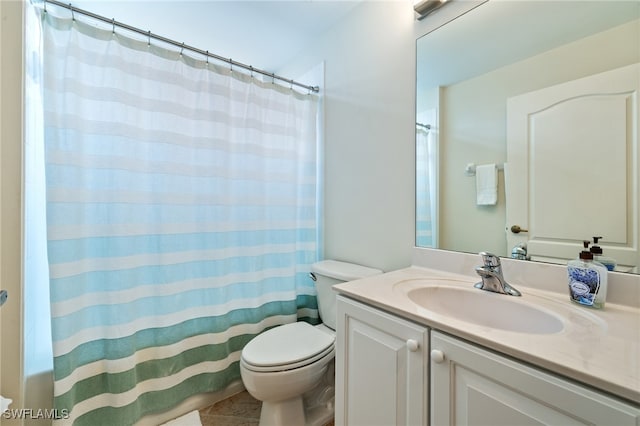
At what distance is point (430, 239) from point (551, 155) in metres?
0.57

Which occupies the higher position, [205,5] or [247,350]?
[205,5]

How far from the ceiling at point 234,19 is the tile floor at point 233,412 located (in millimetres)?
2366

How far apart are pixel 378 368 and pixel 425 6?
160cm

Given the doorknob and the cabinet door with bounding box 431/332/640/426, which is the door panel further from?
the cabinet door with bounding box 431/332/640/426

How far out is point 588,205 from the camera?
35.3 inches

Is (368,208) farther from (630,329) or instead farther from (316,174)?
(630,329)

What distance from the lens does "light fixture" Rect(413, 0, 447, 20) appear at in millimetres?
1246

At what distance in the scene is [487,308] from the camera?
0.95m

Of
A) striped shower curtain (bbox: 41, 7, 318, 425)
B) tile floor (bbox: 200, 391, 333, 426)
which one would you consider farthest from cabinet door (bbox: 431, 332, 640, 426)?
striped shower curtain (bbox: 41, 7, 318, 425)

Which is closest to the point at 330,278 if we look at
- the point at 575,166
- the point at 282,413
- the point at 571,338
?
the point at 282,413

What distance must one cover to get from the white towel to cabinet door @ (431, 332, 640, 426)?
2.34ft

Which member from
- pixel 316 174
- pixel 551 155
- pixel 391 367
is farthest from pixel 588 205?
pixel 316 174

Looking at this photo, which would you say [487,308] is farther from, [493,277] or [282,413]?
[282,413]

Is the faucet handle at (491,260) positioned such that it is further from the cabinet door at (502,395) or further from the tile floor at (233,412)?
the tile floor at (233,412)
